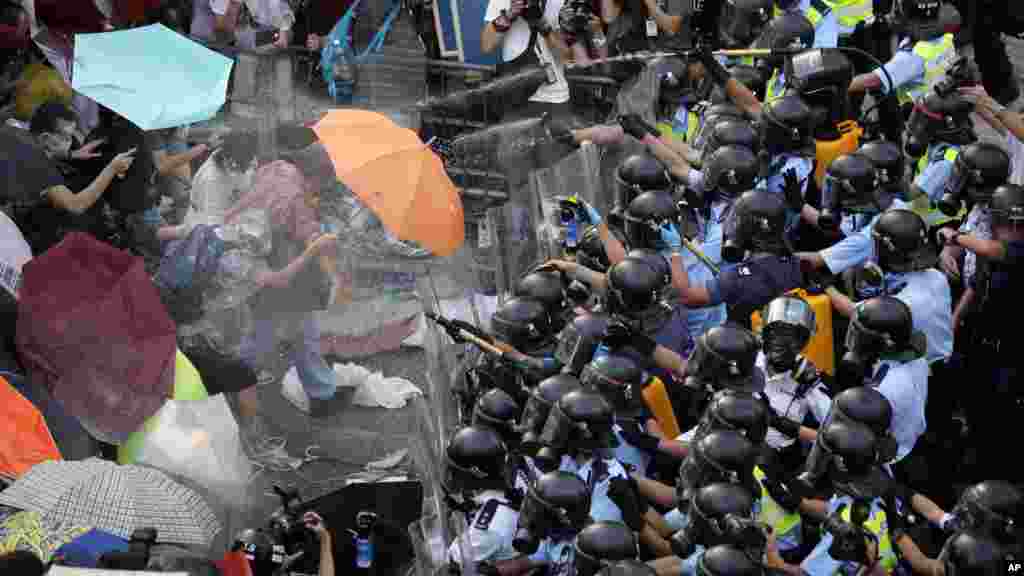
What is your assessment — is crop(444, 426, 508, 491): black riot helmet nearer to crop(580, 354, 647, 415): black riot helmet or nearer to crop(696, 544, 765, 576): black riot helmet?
crop(580, 354, 647, 415): black riot helmet

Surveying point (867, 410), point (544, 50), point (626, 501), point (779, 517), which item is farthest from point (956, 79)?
point (544, 50)

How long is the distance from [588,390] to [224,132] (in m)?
5.14

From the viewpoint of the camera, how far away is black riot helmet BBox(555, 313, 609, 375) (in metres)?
7.40

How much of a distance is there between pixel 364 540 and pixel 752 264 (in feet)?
7.98

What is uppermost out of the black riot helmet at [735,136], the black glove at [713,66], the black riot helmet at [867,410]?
the black glove at [713,66]

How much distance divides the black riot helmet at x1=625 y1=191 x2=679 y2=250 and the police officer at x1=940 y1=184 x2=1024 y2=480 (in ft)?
4.73

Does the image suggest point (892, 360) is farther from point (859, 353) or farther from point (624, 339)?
point (624, 339)

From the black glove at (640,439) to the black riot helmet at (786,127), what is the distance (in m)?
2.09

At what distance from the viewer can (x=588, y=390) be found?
267 inches

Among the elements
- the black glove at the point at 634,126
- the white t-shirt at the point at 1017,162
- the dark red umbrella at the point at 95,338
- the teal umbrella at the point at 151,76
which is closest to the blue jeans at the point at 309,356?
the dark red umbrella at the point at 95,338

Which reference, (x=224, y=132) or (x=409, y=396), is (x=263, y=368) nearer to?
(x=409, y=396)

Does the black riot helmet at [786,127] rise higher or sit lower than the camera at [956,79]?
lower

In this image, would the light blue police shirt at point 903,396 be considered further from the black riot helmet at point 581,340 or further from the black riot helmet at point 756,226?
the black riot helmet at point 581,340

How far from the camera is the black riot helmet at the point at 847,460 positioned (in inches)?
252
